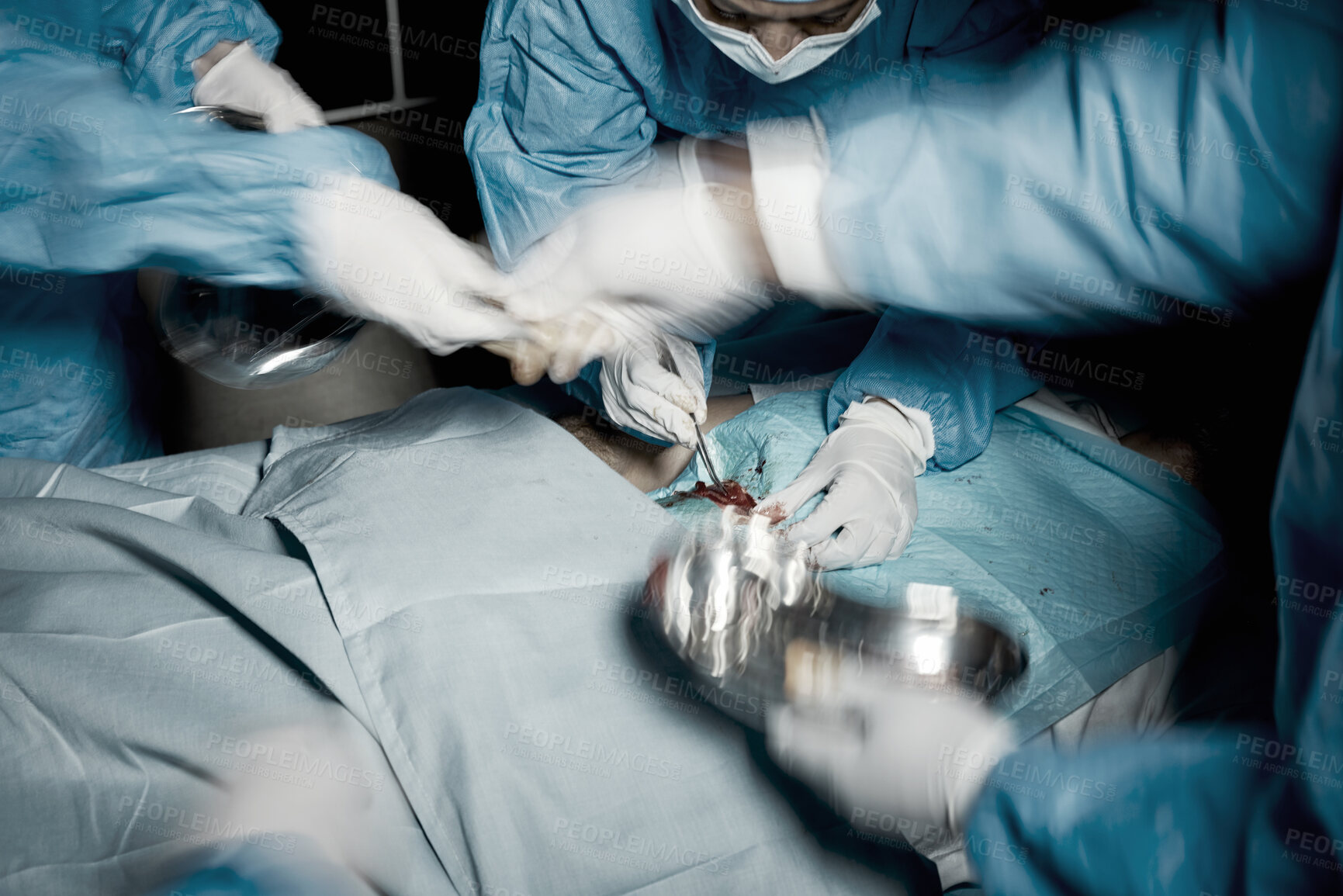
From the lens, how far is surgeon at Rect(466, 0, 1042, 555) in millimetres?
1271

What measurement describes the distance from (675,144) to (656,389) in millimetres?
455

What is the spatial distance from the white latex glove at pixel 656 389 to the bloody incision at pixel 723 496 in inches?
3.2

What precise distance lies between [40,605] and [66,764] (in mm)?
198

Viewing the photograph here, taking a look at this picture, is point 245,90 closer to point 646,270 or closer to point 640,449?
point 646,270

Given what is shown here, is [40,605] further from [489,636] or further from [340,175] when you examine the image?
[340,175]

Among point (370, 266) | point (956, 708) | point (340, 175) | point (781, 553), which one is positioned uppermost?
point (340, 175)

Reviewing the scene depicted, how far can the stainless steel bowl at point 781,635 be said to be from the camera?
0.85 meters

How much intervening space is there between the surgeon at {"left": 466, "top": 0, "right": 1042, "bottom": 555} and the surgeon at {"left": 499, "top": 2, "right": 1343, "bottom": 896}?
246 mm

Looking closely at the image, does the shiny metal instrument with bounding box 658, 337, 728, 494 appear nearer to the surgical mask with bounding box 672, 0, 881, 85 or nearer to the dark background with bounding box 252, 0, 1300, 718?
the surgical mask with bounding box 672, 0, 881, 85

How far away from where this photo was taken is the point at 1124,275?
0.80 meters

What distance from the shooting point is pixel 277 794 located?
822mm

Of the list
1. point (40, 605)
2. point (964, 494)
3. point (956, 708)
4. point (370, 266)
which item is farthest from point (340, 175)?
point (964, 494)

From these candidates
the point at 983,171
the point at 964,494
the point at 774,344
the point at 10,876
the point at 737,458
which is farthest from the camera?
the point at 774,344

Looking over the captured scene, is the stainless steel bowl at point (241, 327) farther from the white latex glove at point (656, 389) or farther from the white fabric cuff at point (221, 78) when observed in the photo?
the white latex glove at point (656, 389)
